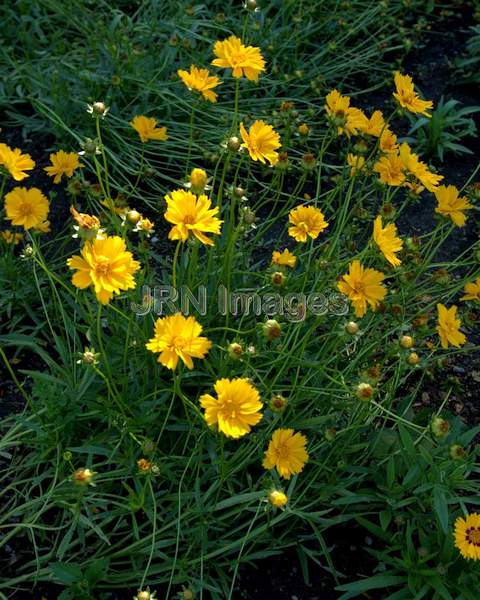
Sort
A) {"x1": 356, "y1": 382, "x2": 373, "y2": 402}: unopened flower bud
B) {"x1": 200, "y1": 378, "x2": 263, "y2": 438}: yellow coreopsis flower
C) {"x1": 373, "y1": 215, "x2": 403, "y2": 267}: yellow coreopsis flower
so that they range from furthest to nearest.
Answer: {"x1": 373, "y1": 215, "x2": 403, "y2": 267}: yellow coreopsis flower
{"x1": 356, "y1": 382, "x2": 373, "y2": 402}: unopened flower bud
{"x1": 200, "y1": 378, "x2": 263, "y2": 438}: yellow coreopsis flower

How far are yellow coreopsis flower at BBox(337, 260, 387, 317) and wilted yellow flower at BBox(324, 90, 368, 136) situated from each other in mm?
469

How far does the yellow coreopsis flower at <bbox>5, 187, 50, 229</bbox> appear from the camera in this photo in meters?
1.78

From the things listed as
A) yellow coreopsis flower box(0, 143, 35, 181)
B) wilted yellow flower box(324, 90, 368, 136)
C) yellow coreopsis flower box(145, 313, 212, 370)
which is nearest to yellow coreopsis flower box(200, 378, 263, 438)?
yellow coreopsis flower box(145, 313, 212, 370)

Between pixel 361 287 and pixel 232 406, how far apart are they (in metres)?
0.42

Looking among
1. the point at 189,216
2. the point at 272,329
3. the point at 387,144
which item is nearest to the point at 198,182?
the point at 189,216

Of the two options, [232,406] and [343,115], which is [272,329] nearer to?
[232,406]

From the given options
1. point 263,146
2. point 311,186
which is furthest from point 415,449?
point 311,186

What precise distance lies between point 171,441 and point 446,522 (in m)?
0.66

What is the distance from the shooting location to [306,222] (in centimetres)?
172

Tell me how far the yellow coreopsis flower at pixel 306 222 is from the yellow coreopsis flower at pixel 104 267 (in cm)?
49

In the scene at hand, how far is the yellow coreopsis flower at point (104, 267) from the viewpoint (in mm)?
1308

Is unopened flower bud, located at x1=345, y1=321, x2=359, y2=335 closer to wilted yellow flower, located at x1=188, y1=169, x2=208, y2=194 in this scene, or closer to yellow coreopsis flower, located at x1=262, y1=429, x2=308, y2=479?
yellow coreopsis flower, located at x1=262, y1=429, x2=308, y2=479

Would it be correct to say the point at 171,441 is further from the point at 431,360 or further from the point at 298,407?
the point at 431,360

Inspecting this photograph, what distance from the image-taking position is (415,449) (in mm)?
1726
